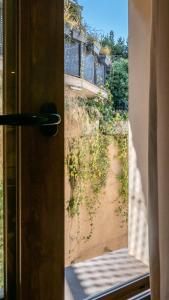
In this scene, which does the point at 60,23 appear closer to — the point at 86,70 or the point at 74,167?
the point at 86,70

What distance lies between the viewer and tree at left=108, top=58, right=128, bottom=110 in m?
1.25

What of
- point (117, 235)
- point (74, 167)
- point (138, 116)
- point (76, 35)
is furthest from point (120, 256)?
point (76, 35)

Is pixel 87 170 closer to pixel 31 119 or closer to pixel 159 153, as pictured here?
pixel 159 153

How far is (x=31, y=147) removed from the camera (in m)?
0.75

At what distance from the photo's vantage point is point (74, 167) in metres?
1.14

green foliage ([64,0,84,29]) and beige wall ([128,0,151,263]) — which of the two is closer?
green foliage ([64,0,84,29])

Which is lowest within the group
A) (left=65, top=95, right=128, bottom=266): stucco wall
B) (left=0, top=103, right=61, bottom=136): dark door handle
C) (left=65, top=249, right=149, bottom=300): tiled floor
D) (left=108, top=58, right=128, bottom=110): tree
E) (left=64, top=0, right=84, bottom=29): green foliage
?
(left=65, top=249, right=149, bottom=300): tiled floor

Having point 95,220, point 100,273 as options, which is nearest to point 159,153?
point 95,220

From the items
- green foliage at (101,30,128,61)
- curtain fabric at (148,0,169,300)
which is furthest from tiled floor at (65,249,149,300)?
green foliage at (101,30,128,61)

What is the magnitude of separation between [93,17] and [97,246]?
3.13 ft

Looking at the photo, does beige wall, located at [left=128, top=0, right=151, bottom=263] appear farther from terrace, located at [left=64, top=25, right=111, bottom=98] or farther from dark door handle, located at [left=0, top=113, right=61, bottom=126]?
dark door handle, located at [left=0, top=113, right=61, bottom=126]

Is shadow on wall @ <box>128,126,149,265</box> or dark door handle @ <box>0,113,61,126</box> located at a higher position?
dark door handle @ <box>0,113,61,126</box>

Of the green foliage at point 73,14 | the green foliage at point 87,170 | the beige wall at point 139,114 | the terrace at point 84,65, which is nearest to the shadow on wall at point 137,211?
the beige wall at point 139,114

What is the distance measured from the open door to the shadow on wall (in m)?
0.48
